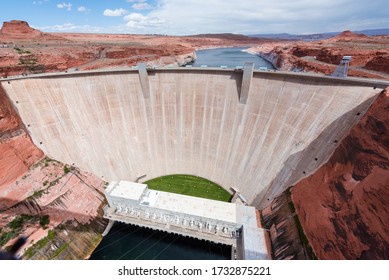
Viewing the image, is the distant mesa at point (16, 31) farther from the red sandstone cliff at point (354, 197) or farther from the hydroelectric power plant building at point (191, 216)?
the red sandstone cliff at point (354, 197)

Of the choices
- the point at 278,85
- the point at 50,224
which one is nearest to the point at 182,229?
the point at 50,224

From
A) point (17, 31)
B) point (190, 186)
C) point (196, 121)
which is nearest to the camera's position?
point (190, 186)

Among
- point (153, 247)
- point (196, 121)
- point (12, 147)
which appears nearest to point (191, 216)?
point (153, 247)

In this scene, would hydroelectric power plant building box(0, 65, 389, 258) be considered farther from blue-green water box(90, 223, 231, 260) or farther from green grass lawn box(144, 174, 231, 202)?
blue-green water box(90, 223, 231, 260)

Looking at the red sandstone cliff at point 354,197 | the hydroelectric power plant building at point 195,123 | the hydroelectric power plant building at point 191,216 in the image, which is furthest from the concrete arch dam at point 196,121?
the hydroelectric power plant building at point 191,216

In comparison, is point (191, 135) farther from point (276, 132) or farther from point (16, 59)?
point (16, 59)

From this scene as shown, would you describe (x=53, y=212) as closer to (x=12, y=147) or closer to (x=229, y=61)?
(x=12, y=147)
